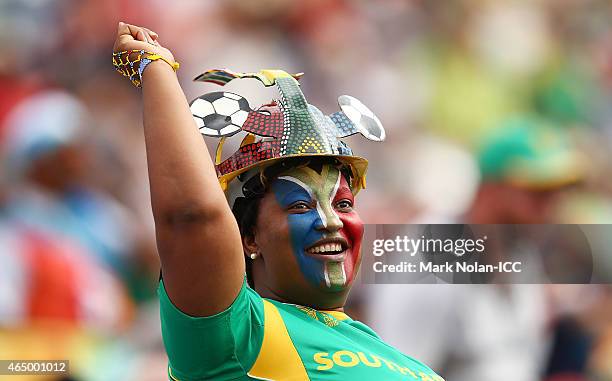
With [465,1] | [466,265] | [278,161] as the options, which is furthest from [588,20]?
[278,161]

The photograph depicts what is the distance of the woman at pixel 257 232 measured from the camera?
4.33ft

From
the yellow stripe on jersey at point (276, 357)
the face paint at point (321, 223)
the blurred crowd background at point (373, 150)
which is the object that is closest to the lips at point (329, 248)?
the face paint at point (321, 223)

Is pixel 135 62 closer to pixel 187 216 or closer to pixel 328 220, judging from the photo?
pixel 187 216

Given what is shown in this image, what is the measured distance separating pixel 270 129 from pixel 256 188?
5.1 inches

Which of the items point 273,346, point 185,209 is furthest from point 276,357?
point 185,209

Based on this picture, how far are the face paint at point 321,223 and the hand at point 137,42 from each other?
0.52 meters

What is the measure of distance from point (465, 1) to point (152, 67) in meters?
2.97

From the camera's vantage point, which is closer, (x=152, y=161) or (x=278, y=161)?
(x=152, y=161)

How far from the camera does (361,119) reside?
2225 millimetres

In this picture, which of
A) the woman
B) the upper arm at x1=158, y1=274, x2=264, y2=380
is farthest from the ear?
the upper arm at x1=158, y1=274, x2=264, y2=380

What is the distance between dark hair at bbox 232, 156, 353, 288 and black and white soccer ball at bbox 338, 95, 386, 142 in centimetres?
19

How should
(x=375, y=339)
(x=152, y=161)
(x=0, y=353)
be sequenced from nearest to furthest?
(x=152, y=161), (x=375, y=339), (x=0, y=353)

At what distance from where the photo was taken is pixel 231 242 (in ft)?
4.43

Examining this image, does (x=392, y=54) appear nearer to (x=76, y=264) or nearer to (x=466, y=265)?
(x=466, y=265)
